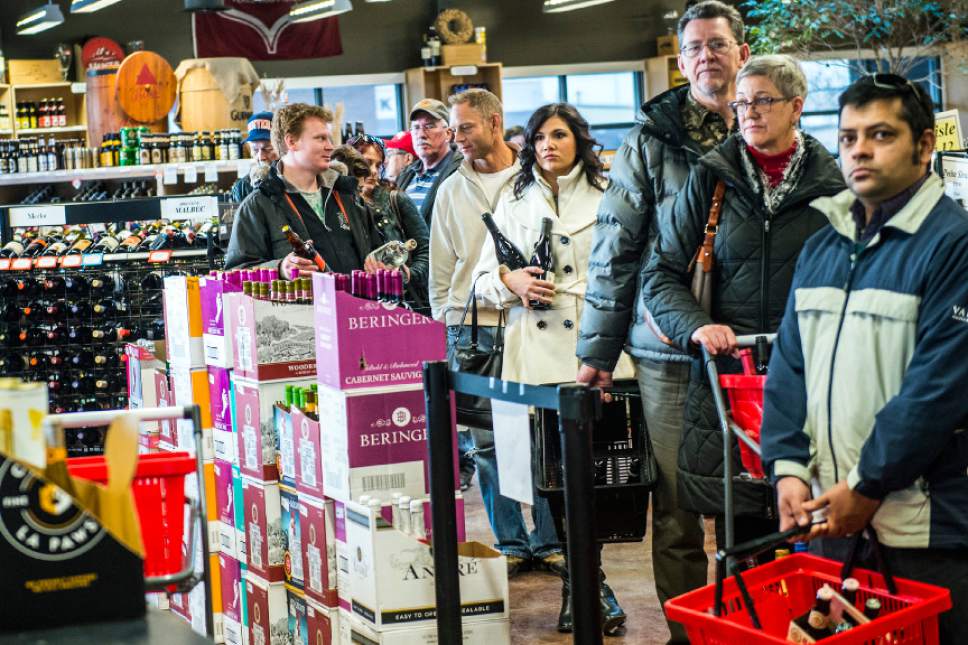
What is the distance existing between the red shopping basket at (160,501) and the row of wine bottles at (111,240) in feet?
11.8

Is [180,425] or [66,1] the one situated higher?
[66,1]

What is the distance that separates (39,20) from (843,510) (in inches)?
514

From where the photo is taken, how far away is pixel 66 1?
50.5ft

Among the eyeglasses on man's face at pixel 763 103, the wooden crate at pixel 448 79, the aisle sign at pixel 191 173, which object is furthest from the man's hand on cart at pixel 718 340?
the wooden crate at pixel 448 79

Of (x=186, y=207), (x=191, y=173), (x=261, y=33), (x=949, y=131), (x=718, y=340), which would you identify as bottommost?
(x=718, y=340)

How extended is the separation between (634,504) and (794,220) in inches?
39.3

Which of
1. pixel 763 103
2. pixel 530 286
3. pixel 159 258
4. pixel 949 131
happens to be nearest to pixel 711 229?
pixel 763 103

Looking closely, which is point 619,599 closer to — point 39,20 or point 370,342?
point 370,342

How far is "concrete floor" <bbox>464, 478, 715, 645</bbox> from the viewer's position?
14.1 ft

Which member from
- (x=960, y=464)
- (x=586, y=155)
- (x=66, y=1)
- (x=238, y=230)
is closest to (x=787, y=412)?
(x=960, y=464)

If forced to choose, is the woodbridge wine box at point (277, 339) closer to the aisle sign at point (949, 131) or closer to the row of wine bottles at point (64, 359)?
the row of wine bottles at point (64, 359)

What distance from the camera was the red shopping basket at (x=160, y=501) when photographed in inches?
107

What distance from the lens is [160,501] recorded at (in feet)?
9.02

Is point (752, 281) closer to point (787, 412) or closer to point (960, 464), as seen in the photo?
point (787, 412)
